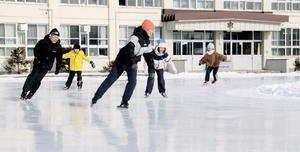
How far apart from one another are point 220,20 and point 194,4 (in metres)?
2.69

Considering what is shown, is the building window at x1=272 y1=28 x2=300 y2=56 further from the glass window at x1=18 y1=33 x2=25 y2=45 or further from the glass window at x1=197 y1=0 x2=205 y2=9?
the glass window at x1=18 y1=33 x2=25 y2=45

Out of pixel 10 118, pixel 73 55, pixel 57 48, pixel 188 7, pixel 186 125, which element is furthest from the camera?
pixel 188 7

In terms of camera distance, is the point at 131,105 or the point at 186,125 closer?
the point at 186,125

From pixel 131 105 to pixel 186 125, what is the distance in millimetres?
3036

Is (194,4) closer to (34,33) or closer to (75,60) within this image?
(34,33)

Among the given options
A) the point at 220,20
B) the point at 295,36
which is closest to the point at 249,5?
the point at 220,20

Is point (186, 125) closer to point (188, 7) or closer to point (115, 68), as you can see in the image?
point (115, 68)

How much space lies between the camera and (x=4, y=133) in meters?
5.85

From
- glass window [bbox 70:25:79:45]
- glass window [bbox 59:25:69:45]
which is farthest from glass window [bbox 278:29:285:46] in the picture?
glass window [bbox 59:25:69:45]

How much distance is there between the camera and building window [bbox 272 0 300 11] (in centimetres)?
3572

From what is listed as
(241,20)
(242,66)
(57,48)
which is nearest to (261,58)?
(242,66)

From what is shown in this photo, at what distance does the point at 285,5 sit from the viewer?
36031mm

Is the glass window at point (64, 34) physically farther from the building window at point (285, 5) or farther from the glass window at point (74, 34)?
the building window at point (285, 5)

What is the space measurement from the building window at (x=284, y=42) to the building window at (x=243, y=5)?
9.23 ft
